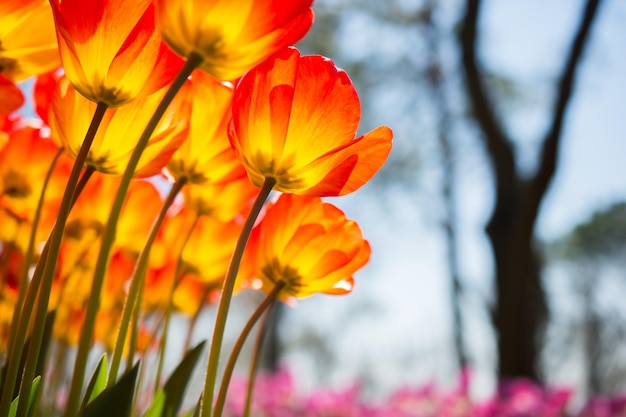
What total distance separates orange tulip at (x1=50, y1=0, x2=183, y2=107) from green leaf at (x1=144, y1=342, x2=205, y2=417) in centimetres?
15

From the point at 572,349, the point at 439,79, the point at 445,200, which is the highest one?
the point at 439,79

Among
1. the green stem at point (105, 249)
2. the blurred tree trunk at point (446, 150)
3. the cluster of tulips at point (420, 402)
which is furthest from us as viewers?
the blurred tree trunk at point (446, 150)

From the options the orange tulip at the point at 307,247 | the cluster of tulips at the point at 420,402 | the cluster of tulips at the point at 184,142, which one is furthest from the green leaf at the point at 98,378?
the cluster of tulips at the point at 420,402

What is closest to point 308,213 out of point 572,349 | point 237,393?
point 237,393

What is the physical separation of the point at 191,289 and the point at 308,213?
0.29 metres

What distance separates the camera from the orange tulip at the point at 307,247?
42cm

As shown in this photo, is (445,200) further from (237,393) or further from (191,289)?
(191,289)

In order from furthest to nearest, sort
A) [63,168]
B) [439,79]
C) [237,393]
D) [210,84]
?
[439,79] → [237,393] → [63,168] → [210,84]

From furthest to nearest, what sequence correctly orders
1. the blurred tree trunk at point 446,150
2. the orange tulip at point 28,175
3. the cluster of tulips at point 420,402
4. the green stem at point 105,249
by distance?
1. the blurred tree trunk at point 446,150
2. the cluster of tulips at point 420,402
3. the orange tulip at point 28,175
4. the green stem at point 105,249

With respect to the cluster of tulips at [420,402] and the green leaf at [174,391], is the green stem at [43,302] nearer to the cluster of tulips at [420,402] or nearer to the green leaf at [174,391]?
the green leaf at [174,391]

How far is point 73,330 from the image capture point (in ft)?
2.50

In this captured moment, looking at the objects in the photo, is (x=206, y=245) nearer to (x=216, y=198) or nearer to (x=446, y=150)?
(x=216, y=198)

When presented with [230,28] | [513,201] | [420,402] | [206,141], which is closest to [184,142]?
[206,141]

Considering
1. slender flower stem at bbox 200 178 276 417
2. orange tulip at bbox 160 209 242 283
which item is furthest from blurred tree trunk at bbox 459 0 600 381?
slender flower stem at bbox 200 178 276 417
